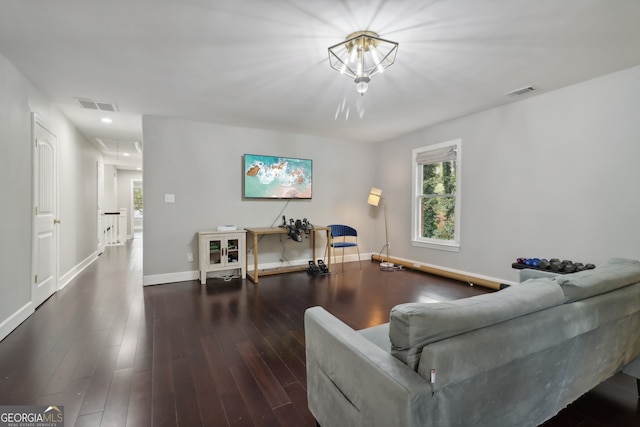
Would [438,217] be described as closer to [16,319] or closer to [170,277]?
[170,277]

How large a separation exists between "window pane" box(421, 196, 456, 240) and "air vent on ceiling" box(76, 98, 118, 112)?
4957 mm

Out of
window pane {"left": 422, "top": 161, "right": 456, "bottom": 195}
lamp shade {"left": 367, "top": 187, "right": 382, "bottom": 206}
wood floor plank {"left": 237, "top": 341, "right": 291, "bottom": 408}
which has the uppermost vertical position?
Result: window pane {"left": 422, "top": 161, "right": 456, "bottom": 195}

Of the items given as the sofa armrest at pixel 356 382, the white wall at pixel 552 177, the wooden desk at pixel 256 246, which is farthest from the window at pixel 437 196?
the sofa armrest at pixel 356 382

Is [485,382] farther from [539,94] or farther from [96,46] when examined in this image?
[539,94]

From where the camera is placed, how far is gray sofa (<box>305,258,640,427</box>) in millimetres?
948

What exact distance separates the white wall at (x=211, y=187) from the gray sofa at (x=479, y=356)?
3660 mm

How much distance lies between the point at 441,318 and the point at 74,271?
5751 mm

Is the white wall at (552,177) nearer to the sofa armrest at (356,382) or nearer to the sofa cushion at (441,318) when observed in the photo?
the sofa cushion at (441,318)

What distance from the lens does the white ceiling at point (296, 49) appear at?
1.96m

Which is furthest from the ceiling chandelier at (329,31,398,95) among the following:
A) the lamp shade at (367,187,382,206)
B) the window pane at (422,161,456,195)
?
the lamp shade at (367,187,382,206)

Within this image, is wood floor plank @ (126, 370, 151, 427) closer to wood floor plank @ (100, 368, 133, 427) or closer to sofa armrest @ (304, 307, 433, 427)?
wood floor plank @ (100, 368, 133, 427)

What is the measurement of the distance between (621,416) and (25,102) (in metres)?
5.40

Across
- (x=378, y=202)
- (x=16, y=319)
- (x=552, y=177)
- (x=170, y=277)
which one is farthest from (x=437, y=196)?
(x=16, y=319)

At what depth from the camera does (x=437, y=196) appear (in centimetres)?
490
